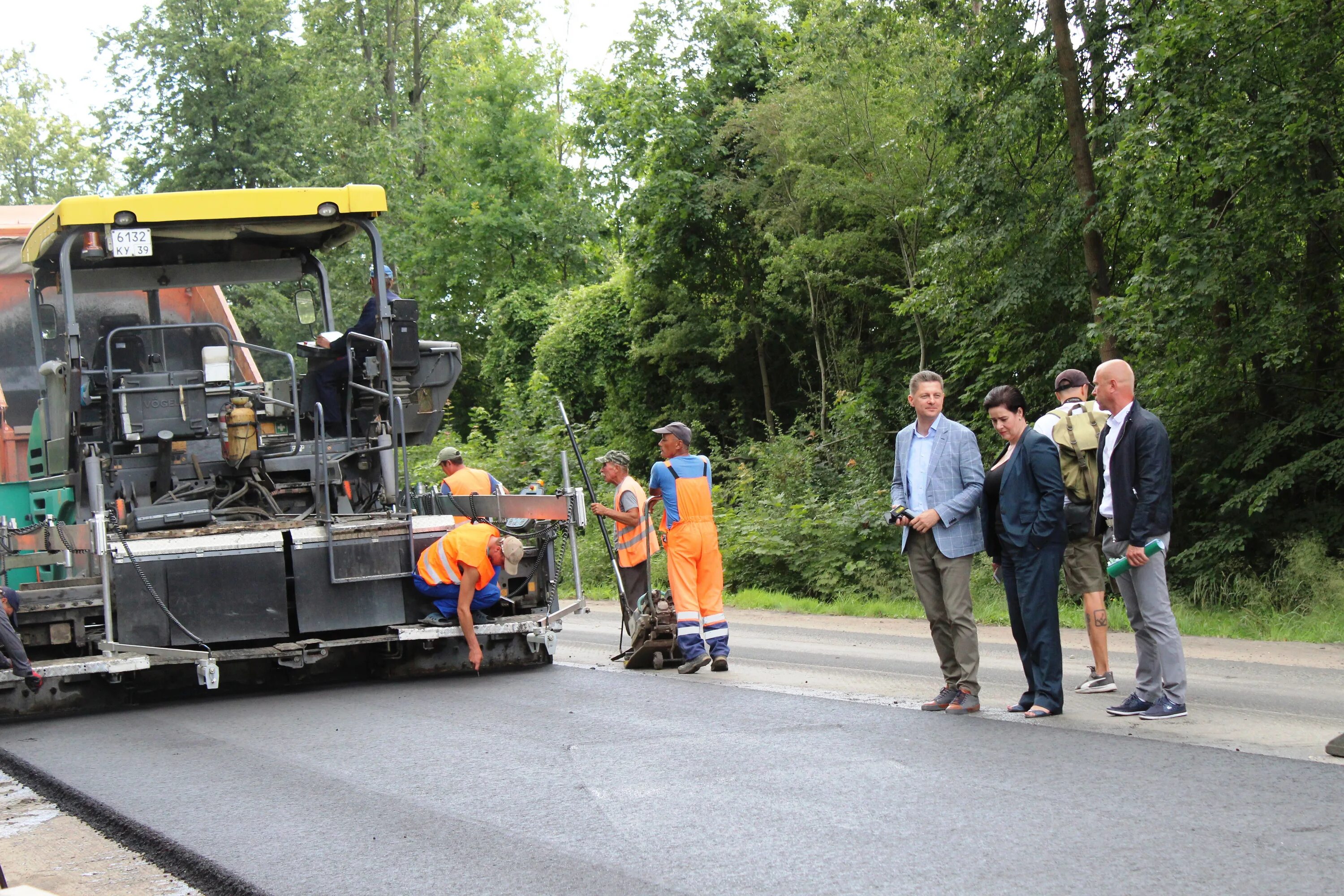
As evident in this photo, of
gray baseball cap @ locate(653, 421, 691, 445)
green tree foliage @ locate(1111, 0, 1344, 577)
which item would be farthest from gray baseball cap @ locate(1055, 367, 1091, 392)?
green tree foliage @ locate(1111, 0, 1344, 577)

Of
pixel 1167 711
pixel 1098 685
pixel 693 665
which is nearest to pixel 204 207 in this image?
pixel 693 665

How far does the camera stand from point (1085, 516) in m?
7.99

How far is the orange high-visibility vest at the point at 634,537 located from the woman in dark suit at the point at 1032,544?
12.5 feet

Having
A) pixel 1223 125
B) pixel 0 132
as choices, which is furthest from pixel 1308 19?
pixel 0 132

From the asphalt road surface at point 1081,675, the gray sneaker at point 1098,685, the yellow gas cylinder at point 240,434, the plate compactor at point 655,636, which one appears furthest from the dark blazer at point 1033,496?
the yellow gas cylinder at point 240,434

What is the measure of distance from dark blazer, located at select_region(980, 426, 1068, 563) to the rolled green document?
12.4 inches

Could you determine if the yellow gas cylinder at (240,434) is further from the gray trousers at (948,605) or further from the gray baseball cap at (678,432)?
the gray trousers at (948,605)

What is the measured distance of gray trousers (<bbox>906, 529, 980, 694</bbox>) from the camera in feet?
24.6

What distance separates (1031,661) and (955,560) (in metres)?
0.70

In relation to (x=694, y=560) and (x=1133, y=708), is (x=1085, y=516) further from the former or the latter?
(x=694, y=560)

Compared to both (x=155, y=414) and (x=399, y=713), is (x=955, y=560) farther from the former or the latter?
(x=155, y=414)

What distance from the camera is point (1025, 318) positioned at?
57.2ft

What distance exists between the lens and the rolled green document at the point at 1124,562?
6.91 metres

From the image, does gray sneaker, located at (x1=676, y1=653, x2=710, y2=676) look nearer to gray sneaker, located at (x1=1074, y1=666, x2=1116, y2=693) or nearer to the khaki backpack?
gray sneaker, located at (x1=1074, y1=666, x2=1116, y2=693)
